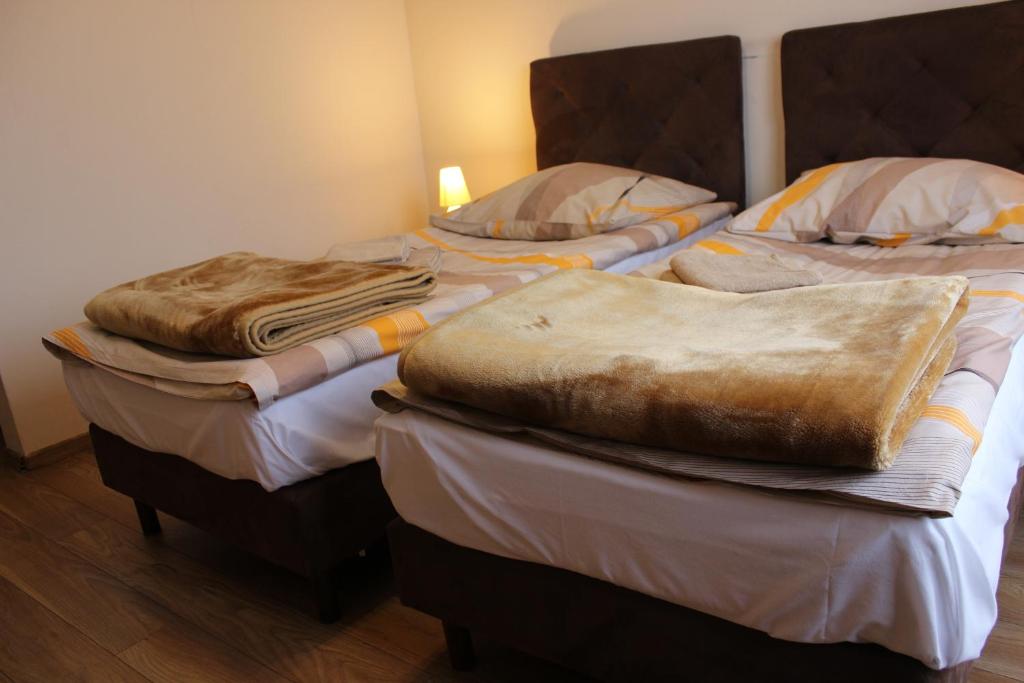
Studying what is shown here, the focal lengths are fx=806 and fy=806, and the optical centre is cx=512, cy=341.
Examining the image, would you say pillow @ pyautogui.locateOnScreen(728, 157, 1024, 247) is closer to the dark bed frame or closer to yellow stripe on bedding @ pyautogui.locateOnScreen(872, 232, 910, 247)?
yellow stripe on bedding @ pyautogui.locateOnScreen(872, 232, 910, 247)

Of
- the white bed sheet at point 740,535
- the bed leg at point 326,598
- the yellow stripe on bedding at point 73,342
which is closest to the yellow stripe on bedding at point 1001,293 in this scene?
the white bed sheet at point 740,535

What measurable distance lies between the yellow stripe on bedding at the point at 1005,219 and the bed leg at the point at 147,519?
2204 mm

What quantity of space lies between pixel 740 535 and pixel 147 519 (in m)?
1.68

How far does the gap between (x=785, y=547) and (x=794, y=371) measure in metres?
0.22

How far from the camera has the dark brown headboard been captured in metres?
2.71

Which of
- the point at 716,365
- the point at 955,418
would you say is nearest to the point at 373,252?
the point at 716,365

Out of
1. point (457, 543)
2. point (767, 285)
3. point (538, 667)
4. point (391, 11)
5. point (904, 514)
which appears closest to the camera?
point (904, 514)

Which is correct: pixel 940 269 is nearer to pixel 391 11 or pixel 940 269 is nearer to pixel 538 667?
pixel 538 667

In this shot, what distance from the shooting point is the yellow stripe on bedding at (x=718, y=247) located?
2.15m

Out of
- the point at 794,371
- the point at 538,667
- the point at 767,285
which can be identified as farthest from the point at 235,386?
the point at 767,285

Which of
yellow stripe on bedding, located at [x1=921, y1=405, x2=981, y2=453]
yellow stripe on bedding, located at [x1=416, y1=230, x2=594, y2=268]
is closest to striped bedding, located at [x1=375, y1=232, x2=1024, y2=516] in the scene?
yellow stripe on bedding, located at [x1=921, y1=405, x2=981, y2=453]

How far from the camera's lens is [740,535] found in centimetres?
98

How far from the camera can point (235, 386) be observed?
1512mm

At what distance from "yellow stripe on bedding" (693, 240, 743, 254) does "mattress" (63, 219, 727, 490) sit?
0.95 m
